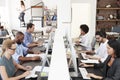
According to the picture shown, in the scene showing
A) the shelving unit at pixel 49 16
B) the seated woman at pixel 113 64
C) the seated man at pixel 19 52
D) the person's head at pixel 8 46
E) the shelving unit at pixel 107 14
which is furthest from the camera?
the shelving unit at pixel 49 16

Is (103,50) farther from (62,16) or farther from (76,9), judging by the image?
(76,9)

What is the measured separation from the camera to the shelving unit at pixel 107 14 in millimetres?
8910

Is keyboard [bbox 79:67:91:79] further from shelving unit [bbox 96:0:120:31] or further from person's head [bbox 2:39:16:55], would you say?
shelving unit [bbox 96:0:120:31]

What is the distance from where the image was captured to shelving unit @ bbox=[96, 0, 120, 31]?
351 inches

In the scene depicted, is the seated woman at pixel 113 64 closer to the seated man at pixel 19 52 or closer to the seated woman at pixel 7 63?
the seated woman at pixel 7 63

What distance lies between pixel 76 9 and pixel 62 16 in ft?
11.8

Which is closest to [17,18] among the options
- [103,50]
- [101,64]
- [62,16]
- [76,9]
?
[76,9]

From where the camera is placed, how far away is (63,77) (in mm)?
1385

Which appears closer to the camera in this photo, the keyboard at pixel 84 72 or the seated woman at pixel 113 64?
→ the seated woman at pixel 113 64

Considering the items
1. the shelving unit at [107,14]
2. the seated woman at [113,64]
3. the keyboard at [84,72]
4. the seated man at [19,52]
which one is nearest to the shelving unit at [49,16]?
the shelving unit at [107,14]

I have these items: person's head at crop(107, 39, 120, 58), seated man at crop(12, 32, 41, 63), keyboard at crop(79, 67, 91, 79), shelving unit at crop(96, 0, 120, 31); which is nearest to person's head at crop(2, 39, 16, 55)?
seated man at crop(12, 32, 41, 63)

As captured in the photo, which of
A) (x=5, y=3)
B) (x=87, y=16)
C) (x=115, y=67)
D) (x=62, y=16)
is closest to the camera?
(x=115, y=67)

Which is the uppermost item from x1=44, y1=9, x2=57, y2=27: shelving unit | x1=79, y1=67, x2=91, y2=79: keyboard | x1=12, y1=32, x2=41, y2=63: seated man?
x1=44, y1=9, x2=57, y2=27: shelving unit

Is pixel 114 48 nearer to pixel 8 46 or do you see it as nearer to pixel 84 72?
pixel 84 72
